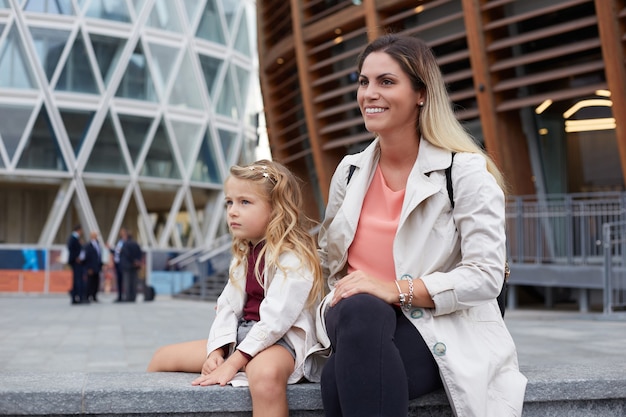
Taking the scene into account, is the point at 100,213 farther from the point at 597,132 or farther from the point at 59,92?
the point at 597,132

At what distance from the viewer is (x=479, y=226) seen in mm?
3008

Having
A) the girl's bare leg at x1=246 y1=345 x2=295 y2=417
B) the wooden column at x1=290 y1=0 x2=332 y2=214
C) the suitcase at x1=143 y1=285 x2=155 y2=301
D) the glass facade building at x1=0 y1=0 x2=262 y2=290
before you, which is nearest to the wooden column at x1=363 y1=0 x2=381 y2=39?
the wooden column at x1=290 y1=0 x2=332 y2=214

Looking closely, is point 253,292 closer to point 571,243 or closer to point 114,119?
point 571,243

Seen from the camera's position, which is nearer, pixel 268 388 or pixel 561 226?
pixel 268 388

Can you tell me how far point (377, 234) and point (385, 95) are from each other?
21.5 inches

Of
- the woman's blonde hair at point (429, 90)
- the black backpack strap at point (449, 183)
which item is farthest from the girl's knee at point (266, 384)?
the woman's blonde hair at point (429, 90)

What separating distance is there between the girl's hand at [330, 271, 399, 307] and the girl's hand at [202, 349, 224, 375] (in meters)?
0.66

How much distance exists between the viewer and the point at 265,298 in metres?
3.35

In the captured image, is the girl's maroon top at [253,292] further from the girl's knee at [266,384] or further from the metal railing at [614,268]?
the metal railing at [614,268]

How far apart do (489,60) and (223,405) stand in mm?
13842

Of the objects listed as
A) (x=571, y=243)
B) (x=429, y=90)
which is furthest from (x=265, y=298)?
(x=571, y=243)

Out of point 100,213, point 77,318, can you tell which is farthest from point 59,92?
point 77,318

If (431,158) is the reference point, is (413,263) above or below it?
below

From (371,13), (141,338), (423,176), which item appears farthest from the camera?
(371,13)
